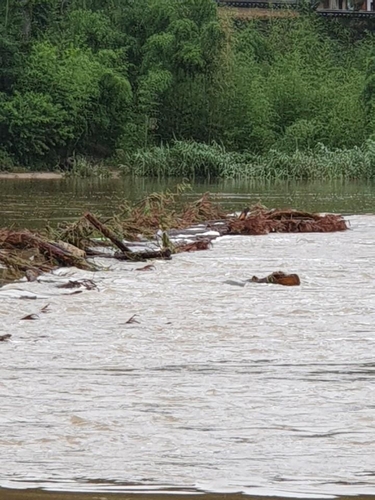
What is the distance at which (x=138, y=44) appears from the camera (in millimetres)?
56594

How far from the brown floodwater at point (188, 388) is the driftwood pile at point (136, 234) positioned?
0.56m

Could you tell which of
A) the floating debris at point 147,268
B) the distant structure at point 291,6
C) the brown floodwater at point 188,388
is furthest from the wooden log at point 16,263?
the distant structure at point 291,6

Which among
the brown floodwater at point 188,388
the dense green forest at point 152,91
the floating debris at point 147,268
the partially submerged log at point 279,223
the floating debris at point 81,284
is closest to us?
the brown floodwater at point 188,388

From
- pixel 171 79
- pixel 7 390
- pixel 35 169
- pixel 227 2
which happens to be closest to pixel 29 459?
pixel 7 390

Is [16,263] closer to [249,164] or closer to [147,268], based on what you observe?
[147,268]

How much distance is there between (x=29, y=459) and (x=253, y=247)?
410 inches

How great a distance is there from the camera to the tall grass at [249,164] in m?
44.2

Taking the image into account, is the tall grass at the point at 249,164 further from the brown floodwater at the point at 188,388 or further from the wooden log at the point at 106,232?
the brown floodwater at the point at 188,388

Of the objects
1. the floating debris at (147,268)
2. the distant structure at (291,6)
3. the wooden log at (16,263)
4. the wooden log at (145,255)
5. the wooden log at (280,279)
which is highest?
the distant structure at (291,6)

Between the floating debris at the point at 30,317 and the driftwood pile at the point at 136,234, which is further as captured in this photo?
the driftwood pile at the point at 136,234

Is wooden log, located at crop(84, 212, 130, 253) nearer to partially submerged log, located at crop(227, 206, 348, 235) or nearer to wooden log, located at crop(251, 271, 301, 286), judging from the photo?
wooden log, located at crop(251, 271, 301, 286)

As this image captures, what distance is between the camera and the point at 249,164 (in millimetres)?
46969

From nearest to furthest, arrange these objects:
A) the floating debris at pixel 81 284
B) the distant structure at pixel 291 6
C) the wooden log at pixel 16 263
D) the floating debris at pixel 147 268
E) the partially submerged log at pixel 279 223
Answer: the floating debris at pixel 81 284 < the wooden log at pixel 16 263 < the floating debris at pixel 147 268 < the partially submerged log at pixel 279 223 < the distant structure at pixel 291 6

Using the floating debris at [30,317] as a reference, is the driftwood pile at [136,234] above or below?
below
